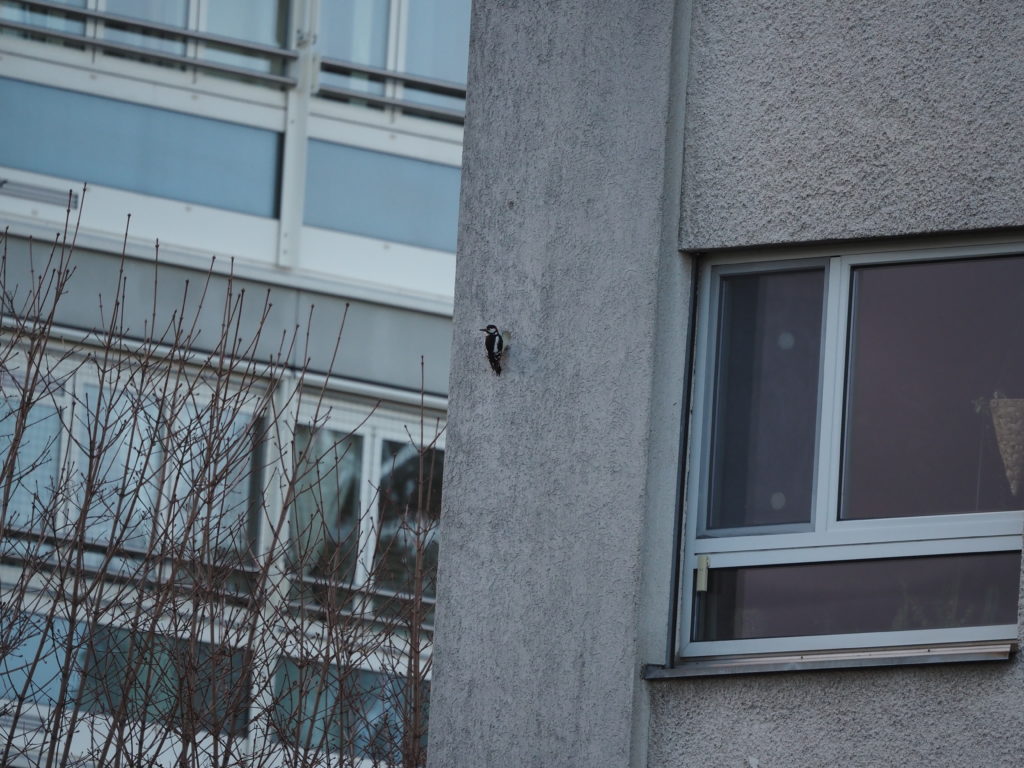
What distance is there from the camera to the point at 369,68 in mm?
16375

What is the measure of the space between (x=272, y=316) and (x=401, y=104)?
8.25ft

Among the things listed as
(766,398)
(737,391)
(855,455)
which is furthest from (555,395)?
(855,455)

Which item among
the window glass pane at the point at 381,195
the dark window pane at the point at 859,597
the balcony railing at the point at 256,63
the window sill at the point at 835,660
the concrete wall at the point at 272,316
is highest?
the balcony railing at the point at 256,63

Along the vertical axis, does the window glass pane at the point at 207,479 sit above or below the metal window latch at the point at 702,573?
above

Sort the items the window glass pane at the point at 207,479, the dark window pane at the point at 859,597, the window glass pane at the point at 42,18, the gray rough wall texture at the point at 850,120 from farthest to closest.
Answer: the window glass pane at the point at 42,18 → the window glass pane at the point at 207,479 → the gray rough wall texture at the point at 850,120 → the dark window pane at the point at 859,597

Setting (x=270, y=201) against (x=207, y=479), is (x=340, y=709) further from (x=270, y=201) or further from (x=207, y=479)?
(x=270, y=201)

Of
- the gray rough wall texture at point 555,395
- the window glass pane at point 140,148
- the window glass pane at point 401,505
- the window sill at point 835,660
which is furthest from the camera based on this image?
the window glass pane at point 401,505

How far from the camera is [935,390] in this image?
645 cm

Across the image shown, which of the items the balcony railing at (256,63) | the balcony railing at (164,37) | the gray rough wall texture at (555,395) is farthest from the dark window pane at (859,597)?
the balcony railing at (164,37)

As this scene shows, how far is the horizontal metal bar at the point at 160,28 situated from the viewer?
1527 cm

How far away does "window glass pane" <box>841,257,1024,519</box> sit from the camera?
6.30 meters

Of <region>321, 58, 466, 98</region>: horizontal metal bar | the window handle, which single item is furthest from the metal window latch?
<region>321, 58, 466, 98</region>: horizontal metal bar

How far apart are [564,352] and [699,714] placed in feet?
5.07

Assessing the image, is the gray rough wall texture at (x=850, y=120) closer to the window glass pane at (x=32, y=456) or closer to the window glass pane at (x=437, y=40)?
the window glass pane at (x=32, y=456)
